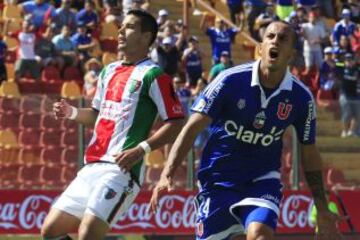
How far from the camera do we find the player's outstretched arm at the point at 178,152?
25.3 feet

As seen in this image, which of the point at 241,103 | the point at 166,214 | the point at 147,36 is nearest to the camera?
the point at 241,103

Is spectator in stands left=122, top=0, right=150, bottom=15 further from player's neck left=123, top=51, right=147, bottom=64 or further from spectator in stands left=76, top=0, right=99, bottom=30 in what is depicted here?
player's neck left=123, top=51, right=147, bottom=64

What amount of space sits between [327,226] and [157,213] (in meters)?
9.37

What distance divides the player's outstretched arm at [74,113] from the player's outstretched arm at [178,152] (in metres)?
1.62

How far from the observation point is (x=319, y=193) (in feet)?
28.0

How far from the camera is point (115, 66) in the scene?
9227 millimetres

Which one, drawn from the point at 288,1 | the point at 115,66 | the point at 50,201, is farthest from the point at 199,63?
the point at 115,66

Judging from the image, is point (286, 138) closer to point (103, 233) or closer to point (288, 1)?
point (288, 1)

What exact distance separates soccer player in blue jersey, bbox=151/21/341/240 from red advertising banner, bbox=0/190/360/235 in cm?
845

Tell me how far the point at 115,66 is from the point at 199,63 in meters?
13.0

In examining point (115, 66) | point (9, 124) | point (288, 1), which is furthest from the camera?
point (288, 1)

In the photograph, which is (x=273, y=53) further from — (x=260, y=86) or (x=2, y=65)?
(x=2, y=65)

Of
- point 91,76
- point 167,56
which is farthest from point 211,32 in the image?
point 91,76

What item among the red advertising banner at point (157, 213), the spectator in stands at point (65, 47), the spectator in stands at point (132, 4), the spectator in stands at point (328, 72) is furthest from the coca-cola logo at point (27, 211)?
the spectator in stands at point (328, 72)
